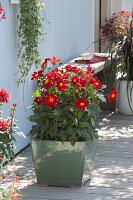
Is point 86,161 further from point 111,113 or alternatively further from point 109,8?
point 109,8

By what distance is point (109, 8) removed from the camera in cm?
1057

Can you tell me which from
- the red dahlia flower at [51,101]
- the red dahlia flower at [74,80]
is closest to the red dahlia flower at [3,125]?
the red dahlia flower at [51,101]

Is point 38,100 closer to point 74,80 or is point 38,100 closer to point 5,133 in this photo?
point 74,80

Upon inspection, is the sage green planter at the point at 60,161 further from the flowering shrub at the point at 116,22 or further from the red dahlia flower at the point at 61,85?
the flowering shrub at the point at 116,22

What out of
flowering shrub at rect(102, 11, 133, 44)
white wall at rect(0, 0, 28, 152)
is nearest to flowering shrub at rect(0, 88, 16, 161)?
white wall at rect(0, 0, 28, 152)

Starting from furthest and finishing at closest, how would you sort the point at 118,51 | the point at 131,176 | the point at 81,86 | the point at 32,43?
the point at 118,51
the point at 32,43
the point at 131,176
the point at 81,86

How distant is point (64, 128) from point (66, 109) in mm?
156

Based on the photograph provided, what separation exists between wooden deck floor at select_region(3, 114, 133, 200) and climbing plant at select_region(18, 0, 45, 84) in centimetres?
94

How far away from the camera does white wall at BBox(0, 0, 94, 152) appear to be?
5.31 meters

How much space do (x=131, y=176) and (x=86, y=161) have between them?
557 mm

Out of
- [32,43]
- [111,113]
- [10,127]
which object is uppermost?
Answer: [32,43]

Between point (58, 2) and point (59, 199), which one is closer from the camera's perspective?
point (59, 199)

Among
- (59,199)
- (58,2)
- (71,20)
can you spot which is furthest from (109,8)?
(59,199)

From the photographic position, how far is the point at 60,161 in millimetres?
4613
